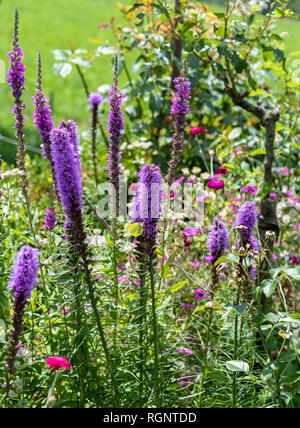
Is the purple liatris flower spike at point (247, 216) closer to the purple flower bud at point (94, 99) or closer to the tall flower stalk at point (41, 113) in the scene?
the tall flower stalk at point (41, 113)

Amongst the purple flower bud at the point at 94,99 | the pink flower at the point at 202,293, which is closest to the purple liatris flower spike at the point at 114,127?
the pink flower at the point at 202,293

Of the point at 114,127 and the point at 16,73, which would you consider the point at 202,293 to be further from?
the point at 16,73

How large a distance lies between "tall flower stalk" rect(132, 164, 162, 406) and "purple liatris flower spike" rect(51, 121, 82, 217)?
0.66ft

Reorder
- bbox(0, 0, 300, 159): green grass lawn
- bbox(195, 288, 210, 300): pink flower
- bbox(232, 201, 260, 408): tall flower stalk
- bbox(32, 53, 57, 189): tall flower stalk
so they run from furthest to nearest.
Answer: bbox(0, 0, 300, 159): green grass lawn < bbox(195, 288, 210, 300): pink flower < bbox(32, 53, 57, 189): tall flower stalk < bbox(232, 201, 260, 408): tall flower stalk

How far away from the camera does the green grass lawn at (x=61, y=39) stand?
8148 millimetres

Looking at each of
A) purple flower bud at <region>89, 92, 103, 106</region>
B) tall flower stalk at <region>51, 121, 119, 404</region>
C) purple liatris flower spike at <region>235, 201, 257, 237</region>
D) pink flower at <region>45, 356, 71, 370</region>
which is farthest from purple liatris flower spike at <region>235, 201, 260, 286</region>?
purple flower bud at <region>89, 92, 103, 106</region>

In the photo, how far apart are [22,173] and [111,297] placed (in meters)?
0.61

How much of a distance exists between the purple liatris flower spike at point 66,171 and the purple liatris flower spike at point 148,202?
20 centimetres

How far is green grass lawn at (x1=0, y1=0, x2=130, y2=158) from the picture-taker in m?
8.38

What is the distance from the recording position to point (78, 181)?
1539 millimetres

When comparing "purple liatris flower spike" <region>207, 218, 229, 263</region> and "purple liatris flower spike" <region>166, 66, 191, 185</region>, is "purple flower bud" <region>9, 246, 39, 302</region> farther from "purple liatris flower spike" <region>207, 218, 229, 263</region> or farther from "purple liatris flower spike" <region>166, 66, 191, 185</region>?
"purple liatris flower spike" <region>166, 66, 191, 185</region>

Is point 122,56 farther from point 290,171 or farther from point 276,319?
point 276,319
